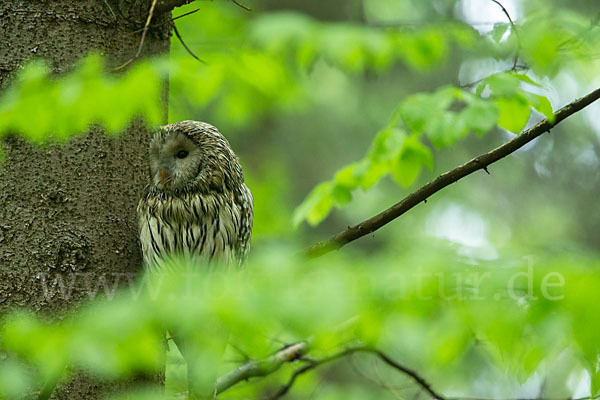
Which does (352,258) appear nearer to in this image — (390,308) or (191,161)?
(390,308)

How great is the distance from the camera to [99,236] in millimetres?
2232

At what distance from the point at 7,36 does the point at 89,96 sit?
56cm

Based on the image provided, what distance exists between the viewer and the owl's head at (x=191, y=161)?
2.79m

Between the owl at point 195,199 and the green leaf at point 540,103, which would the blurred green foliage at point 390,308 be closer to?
the green leaf at point 540,103

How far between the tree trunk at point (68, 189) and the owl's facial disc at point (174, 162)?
32 centimetres

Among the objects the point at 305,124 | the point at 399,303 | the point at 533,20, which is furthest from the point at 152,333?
the point at 305,124

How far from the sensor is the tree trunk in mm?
2104

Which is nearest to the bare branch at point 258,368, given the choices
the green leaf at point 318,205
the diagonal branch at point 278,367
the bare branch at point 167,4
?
the diagonal branch at point 278,367

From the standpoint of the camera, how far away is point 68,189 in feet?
7.22

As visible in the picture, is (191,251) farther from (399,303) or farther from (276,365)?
(399,303)

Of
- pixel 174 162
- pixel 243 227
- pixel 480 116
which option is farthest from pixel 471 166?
pixel 174 162

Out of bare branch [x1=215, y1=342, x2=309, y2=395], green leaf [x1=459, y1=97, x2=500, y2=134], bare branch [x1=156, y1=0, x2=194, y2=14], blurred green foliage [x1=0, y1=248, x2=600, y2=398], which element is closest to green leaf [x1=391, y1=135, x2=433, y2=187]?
green leaf [x1=459, y1=97, x2=500, y2=134]

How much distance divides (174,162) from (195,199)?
0.17m

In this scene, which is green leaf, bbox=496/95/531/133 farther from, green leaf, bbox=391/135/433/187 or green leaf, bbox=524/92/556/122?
green leaf, bbox=391/135/433/187
